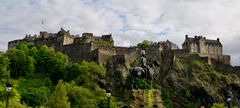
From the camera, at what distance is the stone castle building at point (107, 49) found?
349 feet

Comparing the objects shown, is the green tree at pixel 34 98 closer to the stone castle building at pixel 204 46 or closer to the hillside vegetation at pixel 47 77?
the hillside vegetation at pixel 47 77

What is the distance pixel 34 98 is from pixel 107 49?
3047 centimetres

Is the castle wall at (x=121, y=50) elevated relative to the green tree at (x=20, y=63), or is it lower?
elevated

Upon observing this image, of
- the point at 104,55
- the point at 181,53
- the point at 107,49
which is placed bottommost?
the point at 104,55

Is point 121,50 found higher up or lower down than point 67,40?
lower down

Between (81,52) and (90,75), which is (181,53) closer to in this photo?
(81,52)

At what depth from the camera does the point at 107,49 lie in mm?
108188

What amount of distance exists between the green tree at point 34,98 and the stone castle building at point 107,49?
77.4 ft

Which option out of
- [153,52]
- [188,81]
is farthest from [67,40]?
[188,81]

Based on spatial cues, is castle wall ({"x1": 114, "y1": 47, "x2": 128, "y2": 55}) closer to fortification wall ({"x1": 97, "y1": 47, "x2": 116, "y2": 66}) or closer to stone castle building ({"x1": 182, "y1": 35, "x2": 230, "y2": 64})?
fortification wall ({"x1": 97, "y1": 47, "x2": 116, "y2": 66})

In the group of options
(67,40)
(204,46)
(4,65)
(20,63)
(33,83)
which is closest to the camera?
(33,83)

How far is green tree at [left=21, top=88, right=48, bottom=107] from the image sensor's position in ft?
267

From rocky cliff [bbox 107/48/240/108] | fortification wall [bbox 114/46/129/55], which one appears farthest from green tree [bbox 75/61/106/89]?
fortification wall [bbox 114/46/129/55]

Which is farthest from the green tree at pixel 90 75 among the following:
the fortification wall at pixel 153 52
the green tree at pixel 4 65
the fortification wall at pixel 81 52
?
the fortification wall at pixel 153 52
